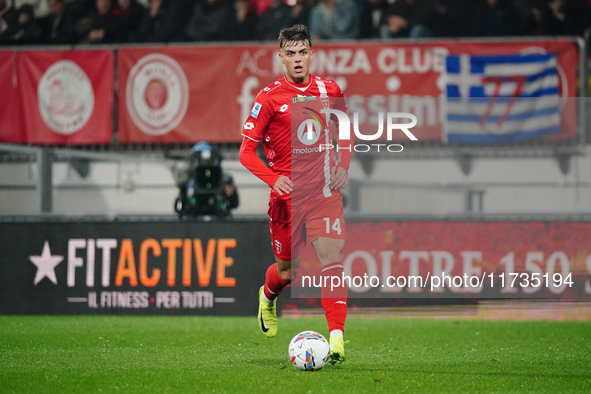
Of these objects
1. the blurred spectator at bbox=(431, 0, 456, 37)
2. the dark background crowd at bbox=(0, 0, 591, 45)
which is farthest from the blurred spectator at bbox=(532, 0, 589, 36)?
the blurred spectator at bbox=(431, 0, 456, 37)

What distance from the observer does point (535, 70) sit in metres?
12.1

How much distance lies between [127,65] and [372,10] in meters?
3.76

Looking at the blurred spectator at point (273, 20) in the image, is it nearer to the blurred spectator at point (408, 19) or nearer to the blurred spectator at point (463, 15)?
the blurred spectator at point (408, 19)

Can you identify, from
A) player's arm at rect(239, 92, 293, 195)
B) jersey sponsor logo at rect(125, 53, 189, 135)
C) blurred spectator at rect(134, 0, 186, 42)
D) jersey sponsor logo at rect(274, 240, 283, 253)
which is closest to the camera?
player's arm at rect(239, 92, 293, 195)

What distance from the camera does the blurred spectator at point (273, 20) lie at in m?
13.3

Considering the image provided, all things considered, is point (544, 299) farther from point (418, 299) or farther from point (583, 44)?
point (583, 44)

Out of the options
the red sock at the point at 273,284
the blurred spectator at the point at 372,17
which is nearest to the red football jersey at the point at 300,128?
the red sock at the point at 273,284

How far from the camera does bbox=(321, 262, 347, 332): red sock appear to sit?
19.2 feet

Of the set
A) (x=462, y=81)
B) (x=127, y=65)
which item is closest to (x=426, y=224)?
(x=462, y=81)

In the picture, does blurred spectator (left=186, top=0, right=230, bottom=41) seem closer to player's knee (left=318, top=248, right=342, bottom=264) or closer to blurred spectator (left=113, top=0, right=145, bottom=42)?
blurred spectator (left=113, top=0, right=145, bottom=42)

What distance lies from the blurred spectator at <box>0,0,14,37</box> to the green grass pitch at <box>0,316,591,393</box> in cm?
574

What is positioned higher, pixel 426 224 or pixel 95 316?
pixel 426 224

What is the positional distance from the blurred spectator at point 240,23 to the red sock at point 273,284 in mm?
7197

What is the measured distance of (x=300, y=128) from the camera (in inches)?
242
